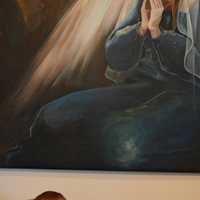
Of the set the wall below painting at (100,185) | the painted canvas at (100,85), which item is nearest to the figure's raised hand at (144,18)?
the painted canvas at (100,85)

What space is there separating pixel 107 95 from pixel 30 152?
0.42m

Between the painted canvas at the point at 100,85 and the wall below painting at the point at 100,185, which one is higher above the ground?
the painted canvas at the point at 100,85

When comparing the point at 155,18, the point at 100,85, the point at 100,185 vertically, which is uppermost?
the point at 155,18

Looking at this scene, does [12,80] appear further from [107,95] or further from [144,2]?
[144,2]

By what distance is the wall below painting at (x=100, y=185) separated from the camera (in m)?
1.62

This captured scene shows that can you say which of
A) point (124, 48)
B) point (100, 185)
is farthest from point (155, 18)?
point (100, 185)

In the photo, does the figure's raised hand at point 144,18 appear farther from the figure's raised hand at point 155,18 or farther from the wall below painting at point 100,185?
the wall below painting at point 100,185

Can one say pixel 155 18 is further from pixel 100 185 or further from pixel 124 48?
pixel 100 185

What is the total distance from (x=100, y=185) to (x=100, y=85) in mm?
432

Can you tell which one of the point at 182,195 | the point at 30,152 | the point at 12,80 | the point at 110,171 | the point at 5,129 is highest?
the point at 12,80

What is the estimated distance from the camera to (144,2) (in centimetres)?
162

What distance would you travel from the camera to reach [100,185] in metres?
1.65

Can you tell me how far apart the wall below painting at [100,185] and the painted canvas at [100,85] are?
0.05 metres

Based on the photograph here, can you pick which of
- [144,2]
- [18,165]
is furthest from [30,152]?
[144,2]
